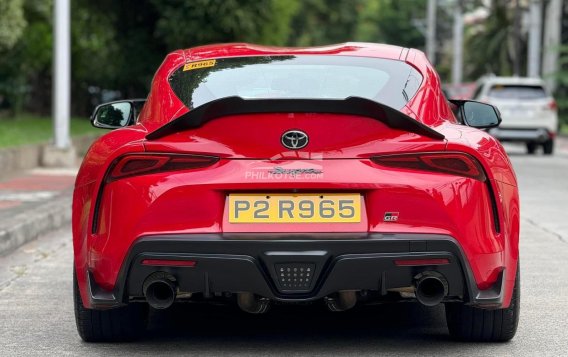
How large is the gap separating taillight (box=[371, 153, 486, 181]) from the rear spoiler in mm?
93

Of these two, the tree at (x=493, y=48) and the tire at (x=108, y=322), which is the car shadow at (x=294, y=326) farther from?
the tree at (x=493, y=48)

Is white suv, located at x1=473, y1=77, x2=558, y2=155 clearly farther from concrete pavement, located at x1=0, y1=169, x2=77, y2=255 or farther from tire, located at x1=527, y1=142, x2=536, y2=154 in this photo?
concrete pavement, located at x1=0, y1=169, x2=77, y2=255

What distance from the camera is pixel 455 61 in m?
62.4

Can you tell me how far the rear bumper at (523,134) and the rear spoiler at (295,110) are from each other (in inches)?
848

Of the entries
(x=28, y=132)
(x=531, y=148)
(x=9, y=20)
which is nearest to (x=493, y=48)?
(x=531, y=148)

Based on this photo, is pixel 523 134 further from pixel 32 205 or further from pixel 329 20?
pixel 329 20

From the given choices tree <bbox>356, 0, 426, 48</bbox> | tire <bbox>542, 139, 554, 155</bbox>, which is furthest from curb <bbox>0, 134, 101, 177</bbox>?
tree <bbox>356, 0, 426, 48</bbox>

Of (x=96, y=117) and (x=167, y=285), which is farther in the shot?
(x=96, y=117)

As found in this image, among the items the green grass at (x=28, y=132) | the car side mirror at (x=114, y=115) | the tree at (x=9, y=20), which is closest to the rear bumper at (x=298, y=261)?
the car side mirror at (x=114, y=115)

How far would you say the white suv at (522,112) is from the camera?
88.4 feet

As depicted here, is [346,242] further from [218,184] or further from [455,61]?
[455,61]

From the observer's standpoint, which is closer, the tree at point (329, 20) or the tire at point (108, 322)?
the tire at point (108, 322)

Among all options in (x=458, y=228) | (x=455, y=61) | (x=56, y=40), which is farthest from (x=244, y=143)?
(x=455, y=61)

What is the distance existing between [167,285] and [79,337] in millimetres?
1055
